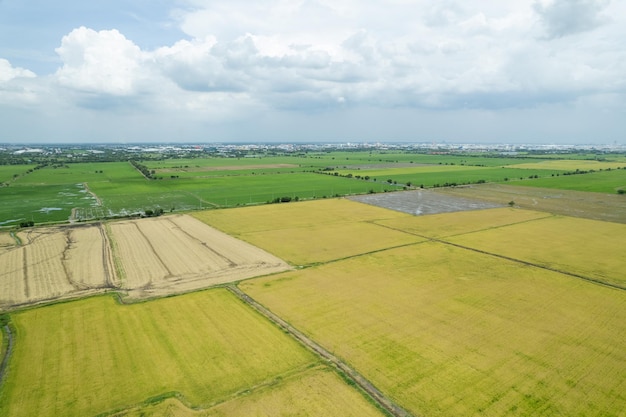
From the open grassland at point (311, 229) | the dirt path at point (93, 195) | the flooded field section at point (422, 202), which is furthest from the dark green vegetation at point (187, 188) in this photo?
the open grassland at point (311, 229)

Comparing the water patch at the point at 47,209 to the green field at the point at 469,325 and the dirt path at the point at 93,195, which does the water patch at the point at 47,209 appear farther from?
the green field at the point at 469,325

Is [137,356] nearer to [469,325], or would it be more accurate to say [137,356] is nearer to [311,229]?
[469,325]

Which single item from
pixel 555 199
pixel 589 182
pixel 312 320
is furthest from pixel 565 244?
pixel 589 182

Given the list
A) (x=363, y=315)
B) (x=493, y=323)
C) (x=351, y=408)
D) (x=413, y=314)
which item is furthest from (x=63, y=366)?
(x=493, y=323)

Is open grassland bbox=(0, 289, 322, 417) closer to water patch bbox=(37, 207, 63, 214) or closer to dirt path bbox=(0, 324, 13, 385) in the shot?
dirt path bbox=(0, 324, 13, 385)

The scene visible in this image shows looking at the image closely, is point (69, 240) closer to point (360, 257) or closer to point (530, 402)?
point (360, 257)
